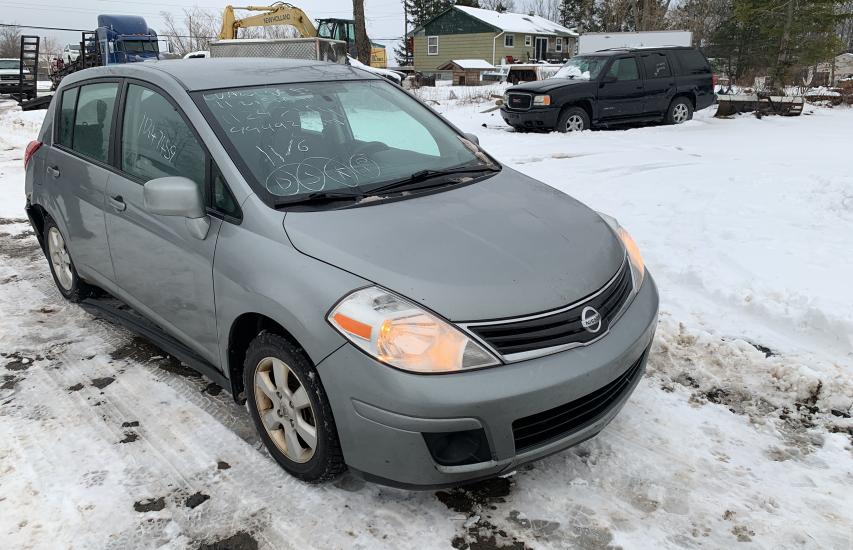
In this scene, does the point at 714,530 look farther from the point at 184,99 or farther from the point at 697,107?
the point at 697,107

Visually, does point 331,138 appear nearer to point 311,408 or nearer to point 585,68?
point 311,408

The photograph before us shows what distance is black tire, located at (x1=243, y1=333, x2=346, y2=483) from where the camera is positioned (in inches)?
95.6

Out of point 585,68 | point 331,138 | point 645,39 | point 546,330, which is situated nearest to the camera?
point 546,330

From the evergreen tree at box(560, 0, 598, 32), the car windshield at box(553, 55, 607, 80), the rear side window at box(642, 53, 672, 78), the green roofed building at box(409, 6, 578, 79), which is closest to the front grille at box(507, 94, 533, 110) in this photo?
the car windshield at box(553, 55, 607, 80)

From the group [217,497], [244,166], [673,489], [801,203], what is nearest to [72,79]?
[244,166]

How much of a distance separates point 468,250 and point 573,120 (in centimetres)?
1174

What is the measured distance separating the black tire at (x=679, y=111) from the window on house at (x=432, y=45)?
4004cm

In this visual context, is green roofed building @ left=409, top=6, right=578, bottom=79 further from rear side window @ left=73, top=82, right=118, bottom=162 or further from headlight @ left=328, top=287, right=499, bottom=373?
headlight @ left=328, top=287, right=499, bottom=373

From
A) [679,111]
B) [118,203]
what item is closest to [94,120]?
[118,203]

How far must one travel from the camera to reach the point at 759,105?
16.5m

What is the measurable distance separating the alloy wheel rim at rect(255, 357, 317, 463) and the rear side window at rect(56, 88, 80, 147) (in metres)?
2.65

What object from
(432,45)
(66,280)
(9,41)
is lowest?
(66,280)

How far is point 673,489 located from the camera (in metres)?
2.64

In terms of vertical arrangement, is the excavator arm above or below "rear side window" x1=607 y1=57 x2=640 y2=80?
above
